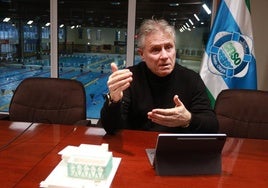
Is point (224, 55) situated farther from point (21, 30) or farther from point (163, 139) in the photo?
point (21, 30)

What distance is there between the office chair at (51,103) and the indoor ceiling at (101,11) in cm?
163

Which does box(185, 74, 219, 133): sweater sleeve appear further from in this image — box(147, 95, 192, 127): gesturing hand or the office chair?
the office chair

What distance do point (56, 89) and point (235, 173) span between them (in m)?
1.30

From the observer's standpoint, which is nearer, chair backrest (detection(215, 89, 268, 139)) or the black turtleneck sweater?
the black turtleneck sweater

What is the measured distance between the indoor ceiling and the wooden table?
2069 mm

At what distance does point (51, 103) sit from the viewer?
6.21 feet

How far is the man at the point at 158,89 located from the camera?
4.95 feet

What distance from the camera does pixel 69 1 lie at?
152 inches

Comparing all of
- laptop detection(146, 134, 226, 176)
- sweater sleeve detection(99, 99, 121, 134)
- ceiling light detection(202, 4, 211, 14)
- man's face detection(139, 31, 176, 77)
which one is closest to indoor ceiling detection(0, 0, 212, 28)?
ceiling light detection(202, 4, 211, 14)

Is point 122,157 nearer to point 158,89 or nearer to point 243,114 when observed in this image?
point 158,89

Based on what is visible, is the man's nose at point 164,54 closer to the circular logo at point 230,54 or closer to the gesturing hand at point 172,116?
the gesturing hand at point 172,116

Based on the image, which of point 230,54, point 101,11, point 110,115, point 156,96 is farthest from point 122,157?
point 101,11

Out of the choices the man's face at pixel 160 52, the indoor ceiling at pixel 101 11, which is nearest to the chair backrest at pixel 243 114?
the man's face at pixel 160 52

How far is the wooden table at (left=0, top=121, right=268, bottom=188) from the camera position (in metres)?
0.97
